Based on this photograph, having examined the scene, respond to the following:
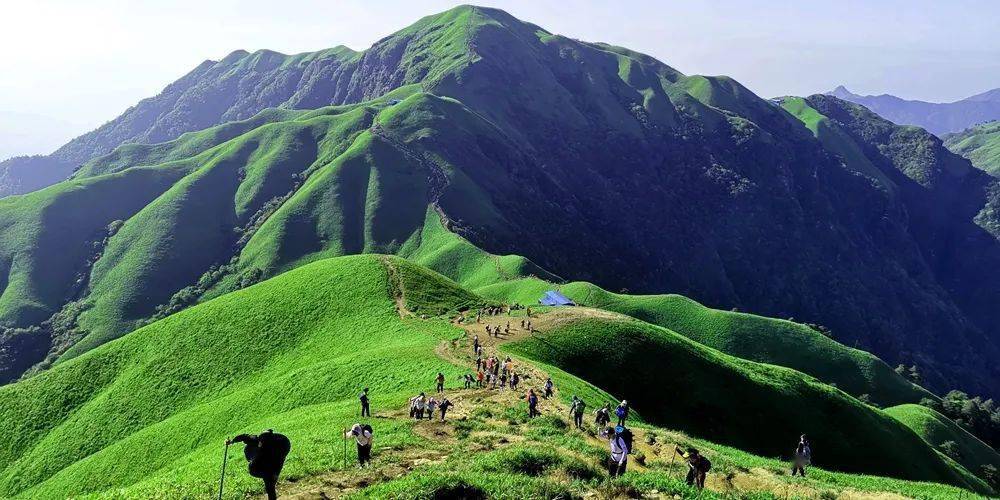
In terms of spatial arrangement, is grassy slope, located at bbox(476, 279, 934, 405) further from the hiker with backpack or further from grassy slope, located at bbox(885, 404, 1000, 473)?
the hiker with backpack

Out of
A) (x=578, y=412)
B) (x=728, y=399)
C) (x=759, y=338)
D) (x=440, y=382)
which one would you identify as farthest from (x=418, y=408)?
(x=759, y=338)

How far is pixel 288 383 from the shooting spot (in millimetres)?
52375

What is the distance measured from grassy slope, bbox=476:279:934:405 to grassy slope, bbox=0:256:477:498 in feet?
147

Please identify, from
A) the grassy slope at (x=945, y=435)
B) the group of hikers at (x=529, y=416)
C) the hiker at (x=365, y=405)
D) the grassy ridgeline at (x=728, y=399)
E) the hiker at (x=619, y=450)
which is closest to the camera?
the group of hikers at (x=529, y=416)

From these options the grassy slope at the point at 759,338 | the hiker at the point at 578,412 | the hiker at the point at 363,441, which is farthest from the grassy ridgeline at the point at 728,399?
the grassy slope at the point at 759,338

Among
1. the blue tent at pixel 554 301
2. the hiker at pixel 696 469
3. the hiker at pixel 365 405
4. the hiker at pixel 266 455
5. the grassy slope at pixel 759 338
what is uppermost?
the hiker at pixel 266 455

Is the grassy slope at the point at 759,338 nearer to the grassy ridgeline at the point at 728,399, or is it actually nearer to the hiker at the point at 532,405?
the grassy ridgeline at the point at 728,399

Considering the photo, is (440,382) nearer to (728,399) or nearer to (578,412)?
(578,412)

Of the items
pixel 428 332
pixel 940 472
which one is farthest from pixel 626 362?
pixel 940 472

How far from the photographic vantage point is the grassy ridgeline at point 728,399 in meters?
57.2

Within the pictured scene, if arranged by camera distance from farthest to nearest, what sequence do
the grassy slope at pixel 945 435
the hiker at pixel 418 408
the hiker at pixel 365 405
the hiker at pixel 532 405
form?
the grassy slope at pixel 945 435
the hiker at pixel 365 405
the hiker at pixel 532 405
the hiker at pixel 418 408

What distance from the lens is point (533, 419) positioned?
115 feet

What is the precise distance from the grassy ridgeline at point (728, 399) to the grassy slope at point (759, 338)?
146ft

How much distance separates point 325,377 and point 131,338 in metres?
37.7
